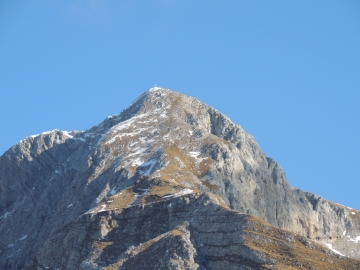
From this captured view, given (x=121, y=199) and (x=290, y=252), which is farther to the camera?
(x=121, y=199)

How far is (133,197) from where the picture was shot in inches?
7485

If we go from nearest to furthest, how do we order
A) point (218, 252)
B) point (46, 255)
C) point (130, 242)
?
point (218, 252), point (130, 242), point (46, 255)

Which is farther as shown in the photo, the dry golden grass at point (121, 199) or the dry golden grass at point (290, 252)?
the dry golden grass at point (121, 199)

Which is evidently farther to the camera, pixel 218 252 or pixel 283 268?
pixel 218 252

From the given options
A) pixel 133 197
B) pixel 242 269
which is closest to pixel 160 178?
pixel 133 197

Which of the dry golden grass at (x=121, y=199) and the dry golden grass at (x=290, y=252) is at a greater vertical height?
the dry golden grass at (x=121, y=199)

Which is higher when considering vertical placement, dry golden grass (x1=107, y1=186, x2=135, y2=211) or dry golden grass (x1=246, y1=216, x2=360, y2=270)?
dry golden grass (x1=107, y1=186, x2=135, y2=211)

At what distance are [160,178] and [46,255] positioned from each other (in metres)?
27.1

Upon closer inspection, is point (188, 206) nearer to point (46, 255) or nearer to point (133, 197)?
point (133, 197)

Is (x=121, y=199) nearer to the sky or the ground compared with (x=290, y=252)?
nearer to the sky

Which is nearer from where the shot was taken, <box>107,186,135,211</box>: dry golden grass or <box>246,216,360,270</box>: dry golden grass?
<box>246,216,360,270</box>: dry golden grass

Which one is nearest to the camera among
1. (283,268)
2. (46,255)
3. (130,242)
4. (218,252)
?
(283,268)

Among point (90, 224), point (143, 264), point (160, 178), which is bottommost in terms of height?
point (143, 264)

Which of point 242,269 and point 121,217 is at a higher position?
point 121,217
